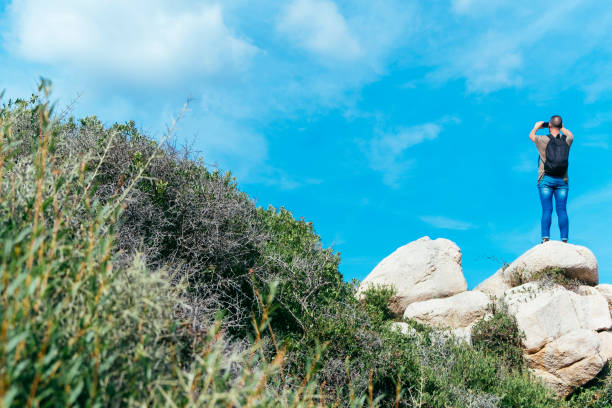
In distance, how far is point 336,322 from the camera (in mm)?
9703

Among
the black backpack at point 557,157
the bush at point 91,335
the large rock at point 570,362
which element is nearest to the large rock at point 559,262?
the black backpack at point 557,157

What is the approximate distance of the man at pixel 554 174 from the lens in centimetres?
1742

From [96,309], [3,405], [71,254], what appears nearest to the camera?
[3,405]

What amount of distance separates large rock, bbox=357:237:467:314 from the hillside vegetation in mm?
3345

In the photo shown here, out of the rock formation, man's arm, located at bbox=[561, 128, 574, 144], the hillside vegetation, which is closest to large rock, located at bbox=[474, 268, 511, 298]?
the rock formation

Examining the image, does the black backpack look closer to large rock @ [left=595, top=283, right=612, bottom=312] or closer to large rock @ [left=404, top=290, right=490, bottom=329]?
large rock @ [left=595, top=283, right=612, bottom=312]

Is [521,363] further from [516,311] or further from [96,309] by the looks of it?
[96,309]

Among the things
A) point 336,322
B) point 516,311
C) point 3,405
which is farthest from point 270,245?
point 3,405

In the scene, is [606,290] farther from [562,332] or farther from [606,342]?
[562,332]

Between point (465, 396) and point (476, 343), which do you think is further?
point (476, 343)

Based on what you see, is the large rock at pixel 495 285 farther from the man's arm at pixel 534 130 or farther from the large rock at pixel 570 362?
the man's arm at pixel 534 130

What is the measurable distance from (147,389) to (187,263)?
6.34m

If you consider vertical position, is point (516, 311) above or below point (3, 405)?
above

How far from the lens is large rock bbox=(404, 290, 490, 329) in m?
15.9
